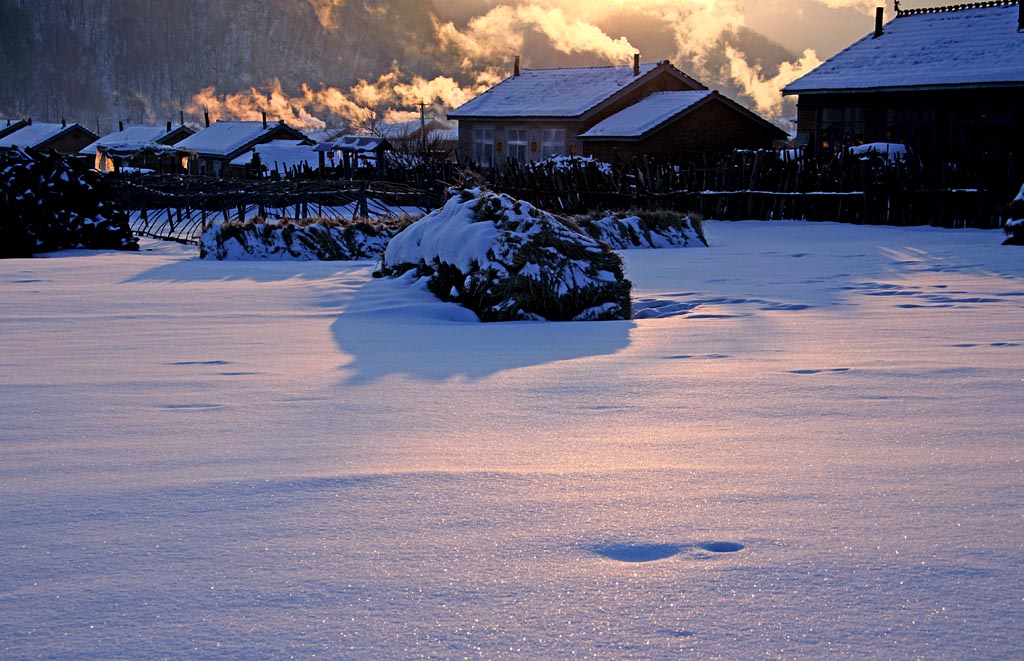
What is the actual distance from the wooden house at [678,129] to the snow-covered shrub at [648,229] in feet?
66.7

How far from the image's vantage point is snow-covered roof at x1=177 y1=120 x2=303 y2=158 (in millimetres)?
63625

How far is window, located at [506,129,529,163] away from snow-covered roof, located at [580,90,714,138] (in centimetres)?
438

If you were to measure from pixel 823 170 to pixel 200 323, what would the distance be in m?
16.1

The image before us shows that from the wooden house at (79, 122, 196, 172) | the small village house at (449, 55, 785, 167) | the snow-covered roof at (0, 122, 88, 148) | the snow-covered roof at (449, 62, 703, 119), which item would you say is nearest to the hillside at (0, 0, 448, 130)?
the snow-covered roof at (0, 122, 88, 148)

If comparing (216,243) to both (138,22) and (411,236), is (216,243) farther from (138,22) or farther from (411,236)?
(138,22)

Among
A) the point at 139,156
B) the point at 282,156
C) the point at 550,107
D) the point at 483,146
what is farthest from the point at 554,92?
the point at 139,156

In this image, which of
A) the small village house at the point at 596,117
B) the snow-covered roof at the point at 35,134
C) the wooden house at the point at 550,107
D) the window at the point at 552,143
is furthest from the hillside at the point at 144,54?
the window at the point at 552,143

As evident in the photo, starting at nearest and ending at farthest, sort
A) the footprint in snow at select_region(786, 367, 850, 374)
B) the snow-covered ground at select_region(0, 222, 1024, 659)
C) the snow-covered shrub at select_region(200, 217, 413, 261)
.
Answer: the snow-covered ground at select_region(0, 222, 1024, 659), the footprint in snow at select_region(786, 367, 850, 374), the snow-covered shrub at select_region(200, 217, 413, 261)

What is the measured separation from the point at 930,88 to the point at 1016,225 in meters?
12.5

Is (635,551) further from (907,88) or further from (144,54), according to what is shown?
(144,54)

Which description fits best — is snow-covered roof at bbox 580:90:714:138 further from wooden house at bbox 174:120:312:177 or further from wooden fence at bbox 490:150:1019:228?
wooden house at bbox 174:120:312:177

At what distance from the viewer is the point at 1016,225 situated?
47.5 ft

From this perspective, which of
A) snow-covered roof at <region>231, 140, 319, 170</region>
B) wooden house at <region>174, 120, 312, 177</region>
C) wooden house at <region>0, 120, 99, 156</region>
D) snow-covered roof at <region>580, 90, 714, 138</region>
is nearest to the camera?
snow-covered roof at <region>580, 90, 714, 138</region>

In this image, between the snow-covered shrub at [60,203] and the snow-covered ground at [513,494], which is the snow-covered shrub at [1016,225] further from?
the snow-covered shrub at [60,203]
